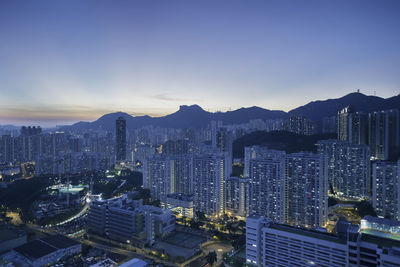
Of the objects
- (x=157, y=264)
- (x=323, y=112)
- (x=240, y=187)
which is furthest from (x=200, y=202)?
(x=323, y=112)

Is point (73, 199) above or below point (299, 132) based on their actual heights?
below

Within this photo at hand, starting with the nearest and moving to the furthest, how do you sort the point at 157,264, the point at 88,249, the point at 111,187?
1. the point at 157,264
2. the point at 88,249
3. the point at 111,187

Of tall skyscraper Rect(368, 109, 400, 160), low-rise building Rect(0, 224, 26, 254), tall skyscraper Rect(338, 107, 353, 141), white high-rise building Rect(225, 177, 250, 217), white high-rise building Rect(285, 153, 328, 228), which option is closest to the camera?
tall skyscraper Rect(368, 109, 400, 160)

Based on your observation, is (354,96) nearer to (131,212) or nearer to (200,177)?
(200,177)

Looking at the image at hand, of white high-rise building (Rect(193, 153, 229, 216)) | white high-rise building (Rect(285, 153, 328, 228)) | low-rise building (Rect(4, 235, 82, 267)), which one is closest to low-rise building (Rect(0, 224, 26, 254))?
low-rise building (Rect(4, 235, 82, 267))

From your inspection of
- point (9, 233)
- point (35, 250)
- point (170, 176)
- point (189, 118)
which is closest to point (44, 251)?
point (35, 250)

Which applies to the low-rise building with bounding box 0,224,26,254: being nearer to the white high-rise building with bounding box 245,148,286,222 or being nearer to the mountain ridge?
the white high-rise building with bounding box 245,148,286,222

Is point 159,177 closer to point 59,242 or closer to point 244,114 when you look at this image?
point 59,242

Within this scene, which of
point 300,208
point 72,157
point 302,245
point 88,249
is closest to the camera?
point 302,245
